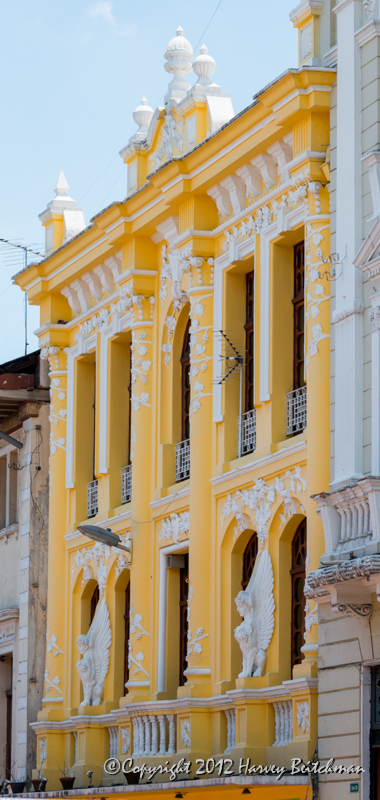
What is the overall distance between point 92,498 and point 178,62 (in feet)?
23.0


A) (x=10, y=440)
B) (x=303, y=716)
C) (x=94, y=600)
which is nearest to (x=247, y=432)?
(x=303, y=716)

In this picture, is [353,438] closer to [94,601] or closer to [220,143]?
[220,143]

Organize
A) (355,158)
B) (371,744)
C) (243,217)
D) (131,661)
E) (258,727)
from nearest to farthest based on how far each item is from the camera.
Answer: (371,744)
(355,158)
(258,727)
(243,217)
(131,661)

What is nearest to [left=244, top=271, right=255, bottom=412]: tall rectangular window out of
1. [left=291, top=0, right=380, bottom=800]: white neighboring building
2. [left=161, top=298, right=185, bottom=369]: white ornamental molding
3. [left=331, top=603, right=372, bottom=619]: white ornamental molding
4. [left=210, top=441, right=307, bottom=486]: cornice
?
[left=210, top=441, right=307, bottom=486]: cornice

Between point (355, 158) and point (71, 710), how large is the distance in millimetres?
11304

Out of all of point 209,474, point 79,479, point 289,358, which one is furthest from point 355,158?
point 79,479

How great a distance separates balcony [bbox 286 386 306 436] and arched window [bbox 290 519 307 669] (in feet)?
3.93

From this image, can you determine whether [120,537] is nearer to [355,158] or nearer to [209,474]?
[209,474]

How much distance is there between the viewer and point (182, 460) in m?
24.9

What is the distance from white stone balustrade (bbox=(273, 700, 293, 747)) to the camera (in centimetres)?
2047

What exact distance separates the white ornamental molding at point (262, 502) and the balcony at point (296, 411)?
25.9 inches

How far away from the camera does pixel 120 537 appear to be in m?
25.7

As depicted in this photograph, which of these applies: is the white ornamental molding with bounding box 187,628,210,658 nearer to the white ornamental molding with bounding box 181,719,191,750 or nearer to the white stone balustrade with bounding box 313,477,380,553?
the white ornamental molding with bounding box 181,719,191,750

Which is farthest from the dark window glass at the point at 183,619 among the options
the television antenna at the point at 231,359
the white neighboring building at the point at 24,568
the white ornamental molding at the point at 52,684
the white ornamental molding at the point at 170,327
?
the white neighboring building at the point at 24,568
